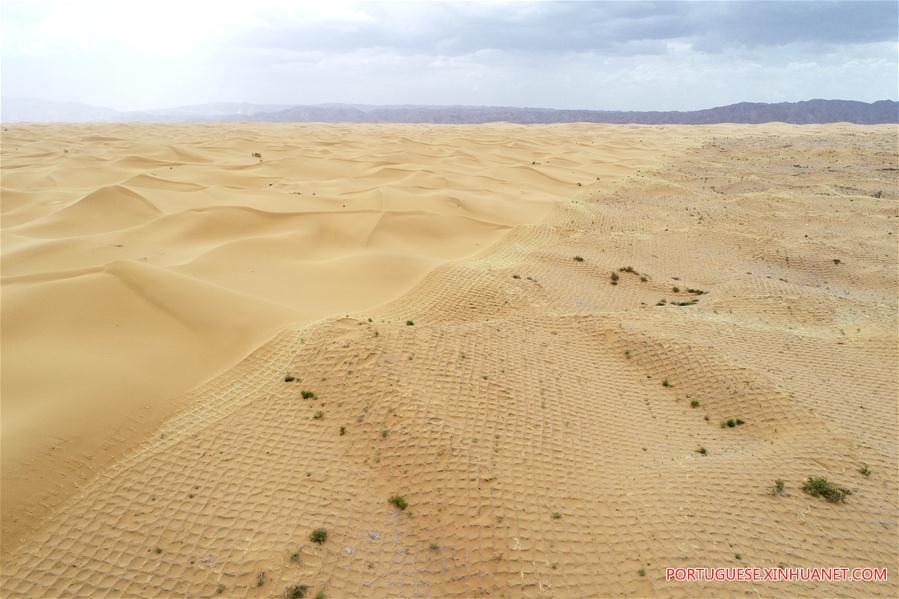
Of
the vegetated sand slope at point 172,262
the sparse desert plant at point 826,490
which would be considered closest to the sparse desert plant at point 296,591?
the vegetated sand slope at point 172,262

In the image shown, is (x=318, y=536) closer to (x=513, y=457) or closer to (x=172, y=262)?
(x=513, y=457)

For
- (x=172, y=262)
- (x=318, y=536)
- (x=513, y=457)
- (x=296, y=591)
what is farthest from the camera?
(x=172, y=262)

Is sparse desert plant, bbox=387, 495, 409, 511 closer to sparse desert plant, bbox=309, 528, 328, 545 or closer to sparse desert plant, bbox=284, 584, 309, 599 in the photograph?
sparse desert plant, bbox=309, 528, 328, 545

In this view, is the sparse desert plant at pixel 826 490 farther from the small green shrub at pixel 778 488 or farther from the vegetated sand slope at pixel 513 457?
the small green shrub at pixel 778 488

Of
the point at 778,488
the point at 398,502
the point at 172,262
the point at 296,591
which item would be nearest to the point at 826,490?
the point at 778,488

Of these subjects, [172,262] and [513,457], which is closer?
[513,457]

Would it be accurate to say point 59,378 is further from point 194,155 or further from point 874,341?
point 194,155
